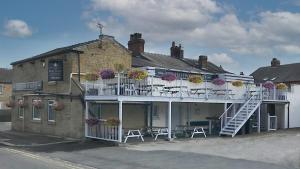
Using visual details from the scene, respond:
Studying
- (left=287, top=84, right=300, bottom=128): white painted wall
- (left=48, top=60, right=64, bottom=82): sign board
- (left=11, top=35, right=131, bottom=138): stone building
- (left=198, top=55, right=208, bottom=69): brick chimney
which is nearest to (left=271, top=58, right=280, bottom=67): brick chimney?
(left=198, top=55, right=208, bottom=69): brick chimney

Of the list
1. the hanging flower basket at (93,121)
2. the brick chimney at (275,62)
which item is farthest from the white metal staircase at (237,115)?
the brick chimney at (275,62)

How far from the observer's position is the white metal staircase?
26.7m

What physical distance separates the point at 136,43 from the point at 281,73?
85.2 feet

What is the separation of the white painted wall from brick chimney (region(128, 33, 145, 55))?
40.2 feet

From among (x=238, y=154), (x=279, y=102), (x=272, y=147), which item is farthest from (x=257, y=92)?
(x=238, y=154)

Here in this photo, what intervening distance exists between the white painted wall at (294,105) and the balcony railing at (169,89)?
1.36m

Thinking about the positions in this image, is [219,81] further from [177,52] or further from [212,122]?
[177,52]

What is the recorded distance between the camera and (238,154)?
1808cm

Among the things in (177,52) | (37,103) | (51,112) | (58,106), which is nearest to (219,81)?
(58,106)

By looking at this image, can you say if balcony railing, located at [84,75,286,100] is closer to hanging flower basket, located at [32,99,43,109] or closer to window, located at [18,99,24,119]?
hanging flower basket, located at [32,99,43,109]

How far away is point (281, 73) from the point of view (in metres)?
56.6

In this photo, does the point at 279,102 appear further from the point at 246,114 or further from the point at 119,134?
the point at 119,134

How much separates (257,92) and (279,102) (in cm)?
241

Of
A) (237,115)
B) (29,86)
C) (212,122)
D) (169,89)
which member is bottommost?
(212,122)
